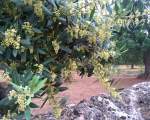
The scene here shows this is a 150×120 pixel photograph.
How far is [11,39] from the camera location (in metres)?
2.34

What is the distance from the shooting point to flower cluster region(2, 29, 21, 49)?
91.6 inches

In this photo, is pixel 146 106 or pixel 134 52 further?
pixel 134 52

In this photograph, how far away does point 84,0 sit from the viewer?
2590mm

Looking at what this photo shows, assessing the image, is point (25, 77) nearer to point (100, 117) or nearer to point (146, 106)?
point (100, 117)

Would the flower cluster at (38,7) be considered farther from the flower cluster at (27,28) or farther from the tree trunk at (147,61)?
the tree trunk at (147,61)

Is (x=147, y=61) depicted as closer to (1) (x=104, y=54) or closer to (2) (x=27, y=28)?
(1) (x=104, y=54)

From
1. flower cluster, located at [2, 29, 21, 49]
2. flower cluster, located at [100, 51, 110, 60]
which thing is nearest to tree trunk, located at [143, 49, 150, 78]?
flower cluster, located at [100, 51, 110, 60]

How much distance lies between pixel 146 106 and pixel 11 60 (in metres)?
1.96

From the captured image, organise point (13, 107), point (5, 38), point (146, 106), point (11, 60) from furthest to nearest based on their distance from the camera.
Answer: point (146, 106)
point (11, 60)
point (5, 38)
point (13, 107)

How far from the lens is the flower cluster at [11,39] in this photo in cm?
233

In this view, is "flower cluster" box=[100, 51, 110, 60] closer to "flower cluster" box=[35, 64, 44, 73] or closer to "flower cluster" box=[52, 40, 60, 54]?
"flower cluster" box=[52, 40, 60, 54]

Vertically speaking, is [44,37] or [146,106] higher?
[44,37]

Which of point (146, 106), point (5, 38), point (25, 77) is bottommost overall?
point (146, 106)

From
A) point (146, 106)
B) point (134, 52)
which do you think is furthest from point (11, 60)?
point (134, 52)
